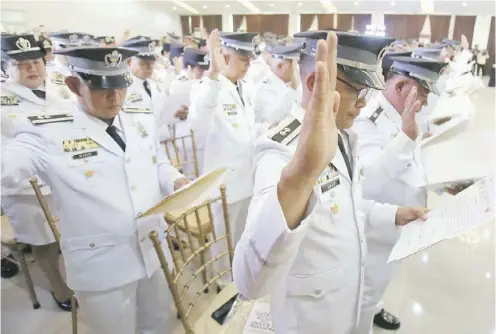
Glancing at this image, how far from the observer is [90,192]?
138 centimetres

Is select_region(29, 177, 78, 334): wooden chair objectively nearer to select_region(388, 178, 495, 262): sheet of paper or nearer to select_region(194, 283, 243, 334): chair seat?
select_region(194, 283, 243, 334): chair seat

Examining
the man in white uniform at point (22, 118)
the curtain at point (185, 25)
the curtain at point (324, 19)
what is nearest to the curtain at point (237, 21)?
the curtain at point (185, 25)

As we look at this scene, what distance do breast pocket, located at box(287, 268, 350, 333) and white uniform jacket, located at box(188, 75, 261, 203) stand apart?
143 centimetres

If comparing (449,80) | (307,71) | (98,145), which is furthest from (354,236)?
(449,80)

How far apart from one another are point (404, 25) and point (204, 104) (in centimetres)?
1892

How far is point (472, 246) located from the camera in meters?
2.95

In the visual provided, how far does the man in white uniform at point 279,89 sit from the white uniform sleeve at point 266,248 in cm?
256

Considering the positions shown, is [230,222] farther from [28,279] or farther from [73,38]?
[73,38]

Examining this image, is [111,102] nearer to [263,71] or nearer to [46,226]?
[46,226]

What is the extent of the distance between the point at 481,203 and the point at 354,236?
0.33 m

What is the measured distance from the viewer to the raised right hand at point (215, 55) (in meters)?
2.21

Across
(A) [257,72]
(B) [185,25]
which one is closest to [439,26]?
(B) [185,25]

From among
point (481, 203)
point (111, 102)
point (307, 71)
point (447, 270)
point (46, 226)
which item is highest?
point (307, 71)

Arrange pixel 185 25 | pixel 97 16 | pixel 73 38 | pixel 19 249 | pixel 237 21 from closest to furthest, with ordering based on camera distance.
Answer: pixel 19 249
pixel 73 38
pixel 97 16
pixel 237 21
pixel 185 25
